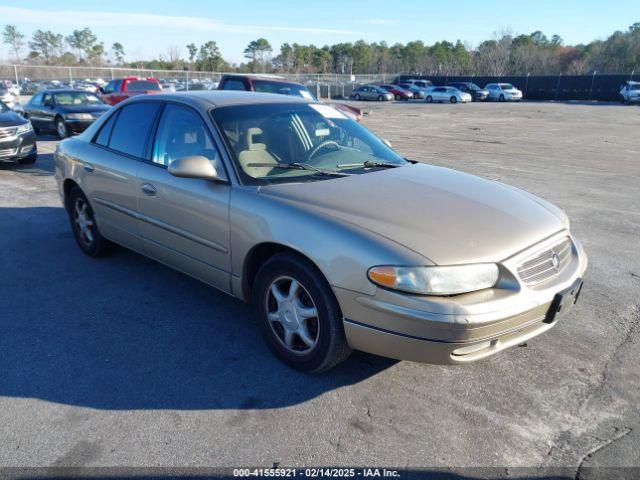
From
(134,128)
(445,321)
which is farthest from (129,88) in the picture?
(445,321)

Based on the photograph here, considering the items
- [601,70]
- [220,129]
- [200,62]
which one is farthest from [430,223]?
[200,62]

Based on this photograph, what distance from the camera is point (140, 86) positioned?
62.5ft

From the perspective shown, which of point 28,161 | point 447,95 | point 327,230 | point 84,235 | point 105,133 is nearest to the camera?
point 327,230

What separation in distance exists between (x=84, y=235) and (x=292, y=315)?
3088 mm

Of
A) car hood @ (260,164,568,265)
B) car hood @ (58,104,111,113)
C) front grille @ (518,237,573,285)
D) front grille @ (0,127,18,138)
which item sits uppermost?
car hood @ (260,164,568,265)

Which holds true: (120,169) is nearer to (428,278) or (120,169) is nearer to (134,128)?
(134,128)

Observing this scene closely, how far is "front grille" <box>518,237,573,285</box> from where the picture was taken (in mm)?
2824

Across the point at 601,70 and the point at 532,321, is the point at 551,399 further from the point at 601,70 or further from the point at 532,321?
the point at 601,70

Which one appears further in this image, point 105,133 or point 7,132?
point 7,132

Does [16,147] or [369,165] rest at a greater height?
[369,165]

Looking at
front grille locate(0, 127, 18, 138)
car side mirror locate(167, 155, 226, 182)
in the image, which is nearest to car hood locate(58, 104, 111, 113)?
front grille locate(0, 127, 18, 138)

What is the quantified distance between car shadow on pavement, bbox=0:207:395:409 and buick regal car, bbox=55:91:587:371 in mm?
275

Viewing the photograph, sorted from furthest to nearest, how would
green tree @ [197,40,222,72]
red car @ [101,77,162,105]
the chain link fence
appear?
green tree @ [197,40,222,72] → the chain link fence → red car @ [101,77,162,105]

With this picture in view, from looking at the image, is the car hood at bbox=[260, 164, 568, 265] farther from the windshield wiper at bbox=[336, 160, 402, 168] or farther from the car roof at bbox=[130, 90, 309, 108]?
the car roof at bbox=[130, 90, 309, 108]
